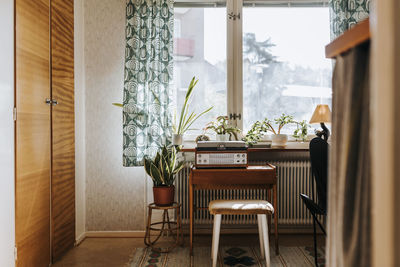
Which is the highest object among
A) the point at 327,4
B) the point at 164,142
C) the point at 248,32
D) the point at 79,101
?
the point at 327,4

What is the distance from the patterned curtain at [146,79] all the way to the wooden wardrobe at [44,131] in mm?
510

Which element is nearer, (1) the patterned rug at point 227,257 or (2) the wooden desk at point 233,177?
(1) the patterned rug at point 227,257

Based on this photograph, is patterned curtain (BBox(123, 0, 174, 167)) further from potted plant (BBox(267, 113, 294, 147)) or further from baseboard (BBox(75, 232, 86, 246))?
potted plant (BBox(267, 113, 294, 147))

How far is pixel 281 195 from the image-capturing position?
346 centimetres

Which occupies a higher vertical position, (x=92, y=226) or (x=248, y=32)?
(x=248, y=32)

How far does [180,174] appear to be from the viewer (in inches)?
135

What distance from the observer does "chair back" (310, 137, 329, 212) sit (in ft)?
8.13

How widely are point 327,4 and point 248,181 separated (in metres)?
2.12

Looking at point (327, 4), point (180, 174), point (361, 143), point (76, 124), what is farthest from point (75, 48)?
point (361, 143)

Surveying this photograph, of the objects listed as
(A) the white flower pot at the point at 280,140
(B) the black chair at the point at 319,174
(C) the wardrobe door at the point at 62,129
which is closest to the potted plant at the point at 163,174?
(C) the wardrobe door at the point at 62,129

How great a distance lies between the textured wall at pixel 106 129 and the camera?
345 centimetres

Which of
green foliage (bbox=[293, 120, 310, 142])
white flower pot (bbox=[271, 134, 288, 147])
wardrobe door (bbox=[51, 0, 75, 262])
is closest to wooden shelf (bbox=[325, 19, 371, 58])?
wardrobe door (bbox=[51, 0, 75, 262])

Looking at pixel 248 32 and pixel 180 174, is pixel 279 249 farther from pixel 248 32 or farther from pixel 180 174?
pixel 248 32
